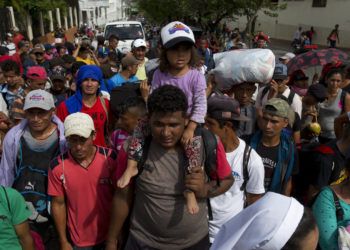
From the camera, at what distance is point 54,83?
5184 mm

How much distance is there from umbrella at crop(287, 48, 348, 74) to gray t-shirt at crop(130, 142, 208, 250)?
3.50m

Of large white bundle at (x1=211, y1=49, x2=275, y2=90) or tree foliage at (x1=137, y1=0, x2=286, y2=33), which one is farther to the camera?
tree foliage at (x1=137, y1=0, x2=286, y2=33)

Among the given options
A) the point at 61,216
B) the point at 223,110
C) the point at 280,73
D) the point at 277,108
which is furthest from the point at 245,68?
→ the point at 61,216

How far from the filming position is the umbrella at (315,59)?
5125 mm

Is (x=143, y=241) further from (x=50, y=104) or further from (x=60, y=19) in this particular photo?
(x=60, y=19)

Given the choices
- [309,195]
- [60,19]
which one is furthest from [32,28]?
[309,195]

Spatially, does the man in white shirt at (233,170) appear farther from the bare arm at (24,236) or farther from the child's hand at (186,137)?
the bare arm at (24,236)

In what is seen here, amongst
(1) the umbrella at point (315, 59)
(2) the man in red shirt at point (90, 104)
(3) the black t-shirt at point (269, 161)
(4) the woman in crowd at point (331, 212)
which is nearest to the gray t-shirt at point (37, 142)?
(2) the man in red shirt at point (90, 104)

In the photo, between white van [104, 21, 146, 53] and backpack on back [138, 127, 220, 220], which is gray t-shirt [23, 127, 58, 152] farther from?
white van [104, 21, 146, 53]

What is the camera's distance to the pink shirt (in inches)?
106

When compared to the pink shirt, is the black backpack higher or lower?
higher

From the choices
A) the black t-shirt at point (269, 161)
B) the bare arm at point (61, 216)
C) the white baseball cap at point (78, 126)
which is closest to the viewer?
the white baseball cap at point (78, 126)

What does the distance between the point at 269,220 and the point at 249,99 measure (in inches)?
101

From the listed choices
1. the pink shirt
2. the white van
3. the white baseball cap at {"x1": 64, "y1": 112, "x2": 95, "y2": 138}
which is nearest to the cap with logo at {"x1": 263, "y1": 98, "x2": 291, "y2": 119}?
the pink shirt
